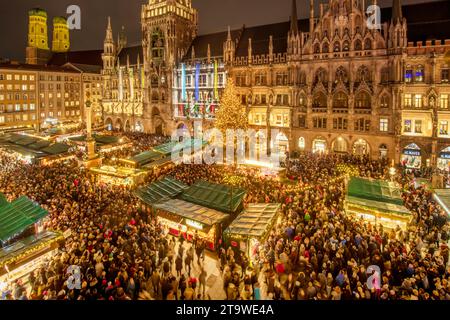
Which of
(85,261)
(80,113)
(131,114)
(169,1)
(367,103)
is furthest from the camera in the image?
(80,113)

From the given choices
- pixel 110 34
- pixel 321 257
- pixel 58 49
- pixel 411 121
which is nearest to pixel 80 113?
pixel 110 34

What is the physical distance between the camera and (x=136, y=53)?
238 ft

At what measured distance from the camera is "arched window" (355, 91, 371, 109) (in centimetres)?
4012

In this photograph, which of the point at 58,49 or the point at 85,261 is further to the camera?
the point at 58,49

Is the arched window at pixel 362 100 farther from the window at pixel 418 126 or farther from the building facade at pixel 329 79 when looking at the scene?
the window at pixel 418 126

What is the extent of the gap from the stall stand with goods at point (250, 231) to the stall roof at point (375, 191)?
21.4 ft

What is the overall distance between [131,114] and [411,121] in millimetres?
54491

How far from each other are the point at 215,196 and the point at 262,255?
5841 millimetres

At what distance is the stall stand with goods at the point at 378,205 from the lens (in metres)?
18.2

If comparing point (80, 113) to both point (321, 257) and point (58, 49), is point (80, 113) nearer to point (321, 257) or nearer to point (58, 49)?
point (58, 49)

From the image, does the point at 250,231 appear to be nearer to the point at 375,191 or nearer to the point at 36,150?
the point at 375,191

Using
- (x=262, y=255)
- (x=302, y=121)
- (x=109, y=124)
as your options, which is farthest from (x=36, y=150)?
(x=109, y=124)

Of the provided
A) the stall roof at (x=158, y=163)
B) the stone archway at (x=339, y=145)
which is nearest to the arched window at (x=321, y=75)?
the stone archway at (x=339, y=145)

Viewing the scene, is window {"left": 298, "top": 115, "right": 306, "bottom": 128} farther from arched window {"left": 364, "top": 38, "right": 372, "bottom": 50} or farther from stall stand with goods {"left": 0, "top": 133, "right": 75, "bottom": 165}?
stall stand with goods {"left": 0, "top": 133, "right": 75, "bottom": 165}
